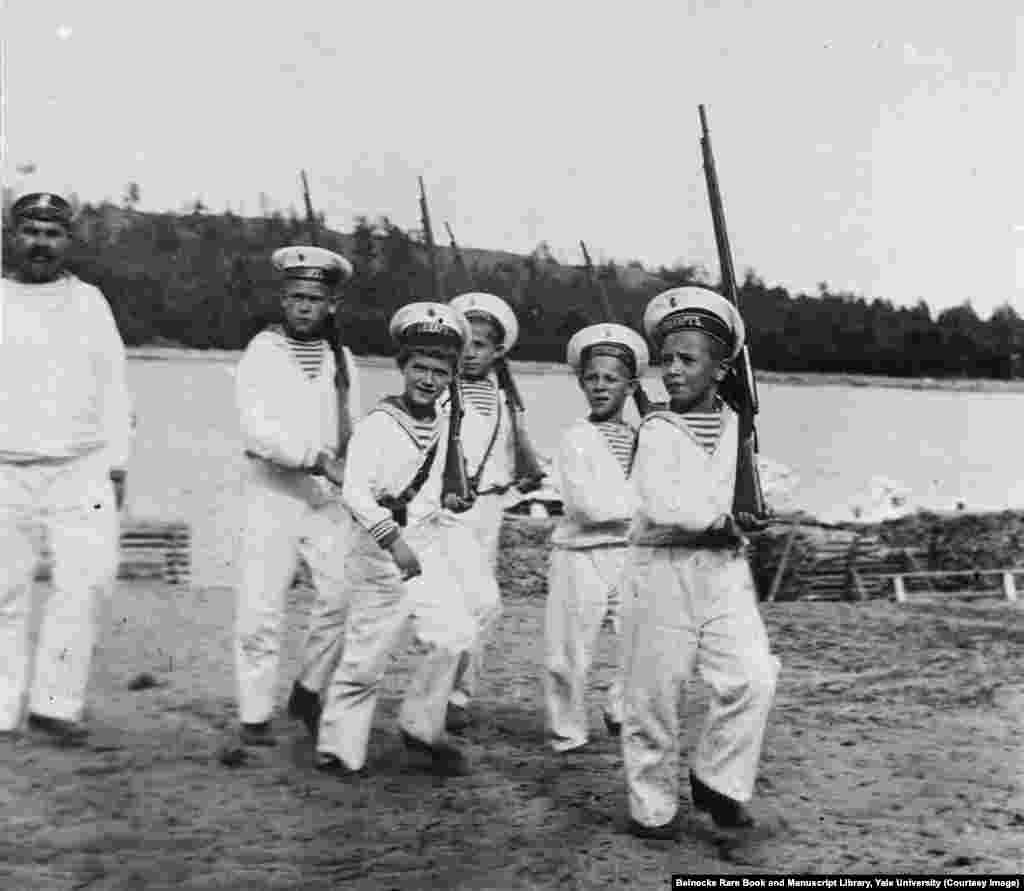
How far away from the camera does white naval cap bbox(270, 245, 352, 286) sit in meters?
5.41

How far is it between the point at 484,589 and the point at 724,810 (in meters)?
1.54

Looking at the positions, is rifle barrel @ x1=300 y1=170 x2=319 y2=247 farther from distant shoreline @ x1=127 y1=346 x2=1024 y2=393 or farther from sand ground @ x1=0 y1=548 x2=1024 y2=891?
distant shoreline @ x1=127 y1=346 x2=1024 y2=393

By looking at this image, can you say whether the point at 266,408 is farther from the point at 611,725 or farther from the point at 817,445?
the point at 817,445

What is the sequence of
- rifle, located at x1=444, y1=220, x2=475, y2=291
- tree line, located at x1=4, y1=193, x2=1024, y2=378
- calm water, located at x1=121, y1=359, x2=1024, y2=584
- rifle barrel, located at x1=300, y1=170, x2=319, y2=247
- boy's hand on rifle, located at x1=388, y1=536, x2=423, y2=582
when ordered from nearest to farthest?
boy's hand on rifle, located at x1=388, y1=536, x2=423, y2=582, rifle barrel, located at x1=300, y1=170, x2=319, y2=247, rifle, located at x1=444, y1=220, x2=475, y2=291, tree line, located at x1=4, y1=193, x2=1024, y2=378, calm water, located at x1=121, y1=359, x2=1024, y2=584

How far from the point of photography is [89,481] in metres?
5.14

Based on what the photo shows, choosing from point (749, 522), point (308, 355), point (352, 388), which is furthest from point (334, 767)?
point (749, 522)

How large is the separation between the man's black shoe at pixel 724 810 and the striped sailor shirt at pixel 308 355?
2.44 metres

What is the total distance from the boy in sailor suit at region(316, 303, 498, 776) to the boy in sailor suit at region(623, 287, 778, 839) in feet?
3.02

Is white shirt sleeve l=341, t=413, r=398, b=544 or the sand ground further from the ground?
white shirt sleeve l=341, t=413, r=398, b=544

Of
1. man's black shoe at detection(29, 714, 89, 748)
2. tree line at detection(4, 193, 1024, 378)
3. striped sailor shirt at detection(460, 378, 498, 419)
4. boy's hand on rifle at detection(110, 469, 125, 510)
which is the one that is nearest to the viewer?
man's black shoe at detection(29, 714, 89, 748)

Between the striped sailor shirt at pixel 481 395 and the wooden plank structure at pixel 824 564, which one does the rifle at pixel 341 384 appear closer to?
the striped sailor shirt at pixel 481 395

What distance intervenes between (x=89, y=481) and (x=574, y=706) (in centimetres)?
227

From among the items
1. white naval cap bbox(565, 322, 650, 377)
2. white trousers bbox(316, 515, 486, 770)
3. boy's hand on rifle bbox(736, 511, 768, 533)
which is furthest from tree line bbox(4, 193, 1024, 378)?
boy's hand on rifle bbox(736, 511, 768, 533)

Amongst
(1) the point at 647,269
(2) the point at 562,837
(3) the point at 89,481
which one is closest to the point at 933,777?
(2) the point at 562,837
